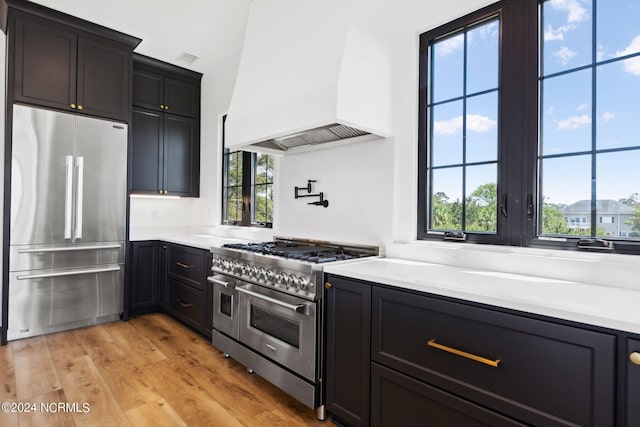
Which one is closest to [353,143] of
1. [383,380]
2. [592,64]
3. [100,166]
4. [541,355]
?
[592,64]

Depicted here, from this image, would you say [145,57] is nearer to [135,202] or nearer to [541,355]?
[135,202]

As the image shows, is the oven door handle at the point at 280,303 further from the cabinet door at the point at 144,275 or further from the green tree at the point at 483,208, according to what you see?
the cabinet door at the point at 144,275

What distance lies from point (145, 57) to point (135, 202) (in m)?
1.74

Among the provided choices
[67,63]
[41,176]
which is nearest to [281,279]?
[41,176]

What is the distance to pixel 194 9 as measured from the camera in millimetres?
3014

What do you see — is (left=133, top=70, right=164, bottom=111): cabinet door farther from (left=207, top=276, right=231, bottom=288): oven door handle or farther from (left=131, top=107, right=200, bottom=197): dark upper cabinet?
(left=207, top=276, right=231, bottom=288): oven door handle

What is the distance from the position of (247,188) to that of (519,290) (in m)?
3.07

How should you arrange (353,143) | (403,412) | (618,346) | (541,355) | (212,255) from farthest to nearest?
(212,255), (353,143), (403,412), (541,355), (618,346)

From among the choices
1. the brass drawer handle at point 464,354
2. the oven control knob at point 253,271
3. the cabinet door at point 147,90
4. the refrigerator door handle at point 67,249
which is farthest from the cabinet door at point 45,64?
the brass drawer handle at point 464,354

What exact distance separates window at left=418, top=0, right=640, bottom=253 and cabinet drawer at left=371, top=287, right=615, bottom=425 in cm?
76

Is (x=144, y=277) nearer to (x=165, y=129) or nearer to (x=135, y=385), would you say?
(x=135, y=385)

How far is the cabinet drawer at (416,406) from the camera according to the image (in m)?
1.32

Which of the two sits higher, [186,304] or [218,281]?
[218,281]

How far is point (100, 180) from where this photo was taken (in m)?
3.45
